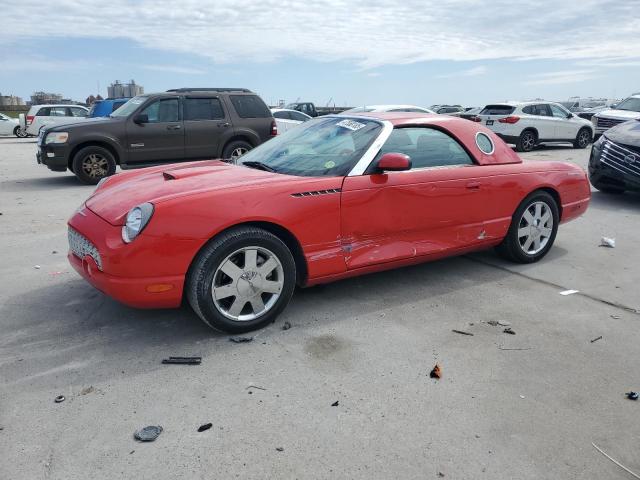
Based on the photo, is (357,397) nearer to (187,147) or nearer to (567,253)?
(567,253)

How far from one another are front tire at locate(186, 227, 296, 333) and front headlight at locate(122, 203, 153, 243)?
0.39 m

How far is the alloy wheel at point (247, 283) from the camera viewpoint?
137 inches

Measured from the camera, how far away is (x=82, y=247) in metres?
3.58

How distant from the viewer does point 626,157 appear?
8.06 m

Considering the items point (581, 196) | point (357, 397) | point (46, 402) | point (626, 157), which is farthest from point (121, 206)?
point (626, 157)

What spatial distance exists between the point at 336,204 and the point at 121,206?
1.44 metres

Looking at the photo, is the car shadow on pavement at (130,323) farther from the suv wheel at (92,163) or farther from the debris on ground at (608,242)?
the suv wheel at (92,163)

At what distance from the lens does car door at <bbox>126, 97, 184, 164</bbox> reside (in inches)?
411

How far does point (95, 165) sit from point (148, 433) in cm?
875

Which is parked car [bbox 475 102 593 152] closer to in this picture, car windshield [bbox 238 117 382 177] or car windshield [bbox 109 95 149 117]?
car windshield [bbox 109 95 149 117]

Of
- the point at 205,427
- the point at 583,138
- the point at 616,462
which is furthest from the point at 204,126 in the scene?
the point at 583,138

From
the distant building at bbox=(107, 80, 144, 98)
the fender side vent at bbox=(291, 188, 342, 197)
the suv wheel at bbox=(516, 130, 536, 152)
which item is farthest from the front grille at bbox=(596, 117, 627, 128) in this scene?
the distant building at bbox=(107, 80, 144, 98)

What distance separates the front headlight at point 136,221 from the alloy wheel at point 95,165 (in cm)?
759

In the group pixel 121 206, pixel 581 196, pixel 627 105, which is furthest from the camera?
pixel 627 105
